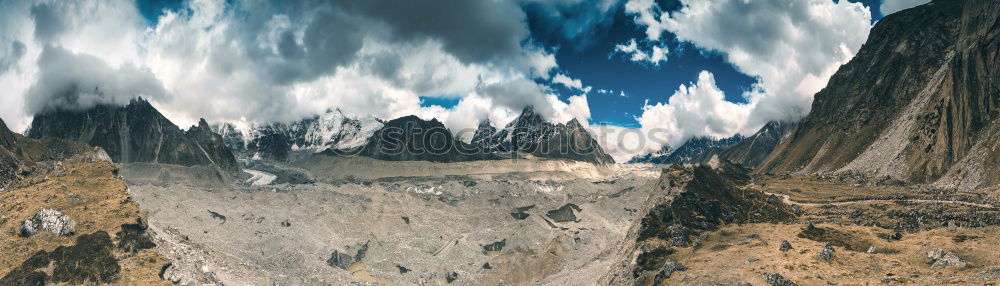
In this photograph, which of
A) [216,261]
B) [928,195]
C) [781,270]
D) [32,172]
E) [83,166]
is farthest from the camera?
[32,172]

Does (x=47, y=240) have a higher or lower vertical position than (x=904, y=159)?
lower

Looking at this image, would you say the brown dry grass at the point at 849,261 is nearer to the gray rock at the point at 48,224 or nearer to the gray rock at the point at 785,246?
the gray rock at the point at 785,246

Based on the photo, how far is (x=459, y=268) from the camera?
168250 mm

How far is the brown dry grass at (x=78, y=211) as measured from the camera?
7788 centimetres

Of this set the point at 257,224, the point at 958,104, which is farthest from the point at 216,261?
the point at 958,104

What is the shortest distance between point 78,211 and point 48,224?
767cm

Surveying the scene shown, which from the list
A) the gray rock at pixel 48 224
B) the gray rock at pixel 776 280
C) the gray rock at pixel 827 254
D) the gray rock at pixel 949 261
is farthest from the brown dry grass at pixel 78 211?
the gray rock at pixel 949 261

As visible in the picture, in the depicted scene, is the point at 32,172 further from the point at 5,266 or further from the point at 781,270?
the point at 781,270

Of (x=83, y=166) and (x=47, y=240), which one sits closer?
(x=47, y=240)

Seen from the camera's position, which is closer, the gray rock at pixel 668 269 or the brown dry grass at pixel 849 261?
the brown dry grass at pixel 849 261

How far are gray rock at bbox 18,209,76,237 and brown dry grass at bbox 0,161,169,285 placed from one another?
1.01 m

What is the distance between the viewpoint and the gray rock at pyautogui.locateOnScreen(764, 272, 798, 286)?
59.5m

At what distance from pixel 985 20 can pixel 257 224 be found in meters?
254

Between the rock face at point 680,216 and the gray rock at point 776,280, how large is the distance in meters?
14.7
